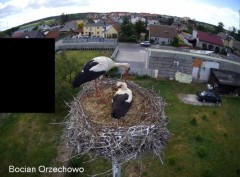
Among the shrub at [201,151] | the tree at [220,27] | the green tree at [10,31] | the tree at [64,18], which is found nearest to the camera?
the shrub at [201,151]

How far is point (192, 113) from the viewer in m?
17.6

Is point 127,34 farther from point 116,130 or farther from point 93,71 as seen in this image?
point 116,130

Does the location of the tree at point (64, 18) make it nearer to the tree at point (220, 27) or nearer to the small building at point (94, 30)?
the small building at point (94, 30)

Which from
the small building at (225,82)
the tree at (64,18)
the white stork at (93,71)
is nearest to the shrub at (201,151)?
the white stork at (93,71)

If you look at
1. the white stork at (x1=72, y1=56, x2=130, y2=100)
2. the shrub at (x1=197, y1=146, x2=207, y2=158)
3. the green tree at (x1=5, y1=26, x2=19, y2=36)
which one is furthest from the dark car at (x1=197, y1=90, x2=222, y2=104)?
the green tree at (x1=5, y1=26, x2=19, y2=36)

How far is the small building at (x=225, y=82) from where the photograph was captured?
2116 centimetres

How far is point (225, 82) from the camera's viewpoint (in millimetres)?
21141

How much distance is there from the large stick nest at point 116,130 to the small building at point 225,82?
14.1 m

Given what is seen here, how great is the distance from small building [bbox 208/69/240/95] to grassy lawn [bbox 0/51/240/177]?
155 centimetres

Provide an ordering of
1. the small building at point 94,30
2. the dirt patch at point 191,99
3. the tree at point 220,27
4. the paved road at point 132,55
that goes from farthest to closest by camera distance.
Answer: the tree at point 220,27, the small building at point 94,30, the paved road at point 132,55, the dirt patch at point 191,99

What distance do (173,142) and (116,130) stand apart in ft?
27.3

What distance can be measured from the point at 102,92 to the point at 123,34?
93.0ft

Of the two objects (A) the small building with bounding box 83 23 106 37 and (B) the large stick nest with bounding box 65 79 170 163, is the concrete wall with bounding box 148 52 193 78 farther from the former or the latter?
(A) the small building with bounding box 83 23 106 37

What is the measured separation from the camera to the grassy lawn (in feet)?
42.1
